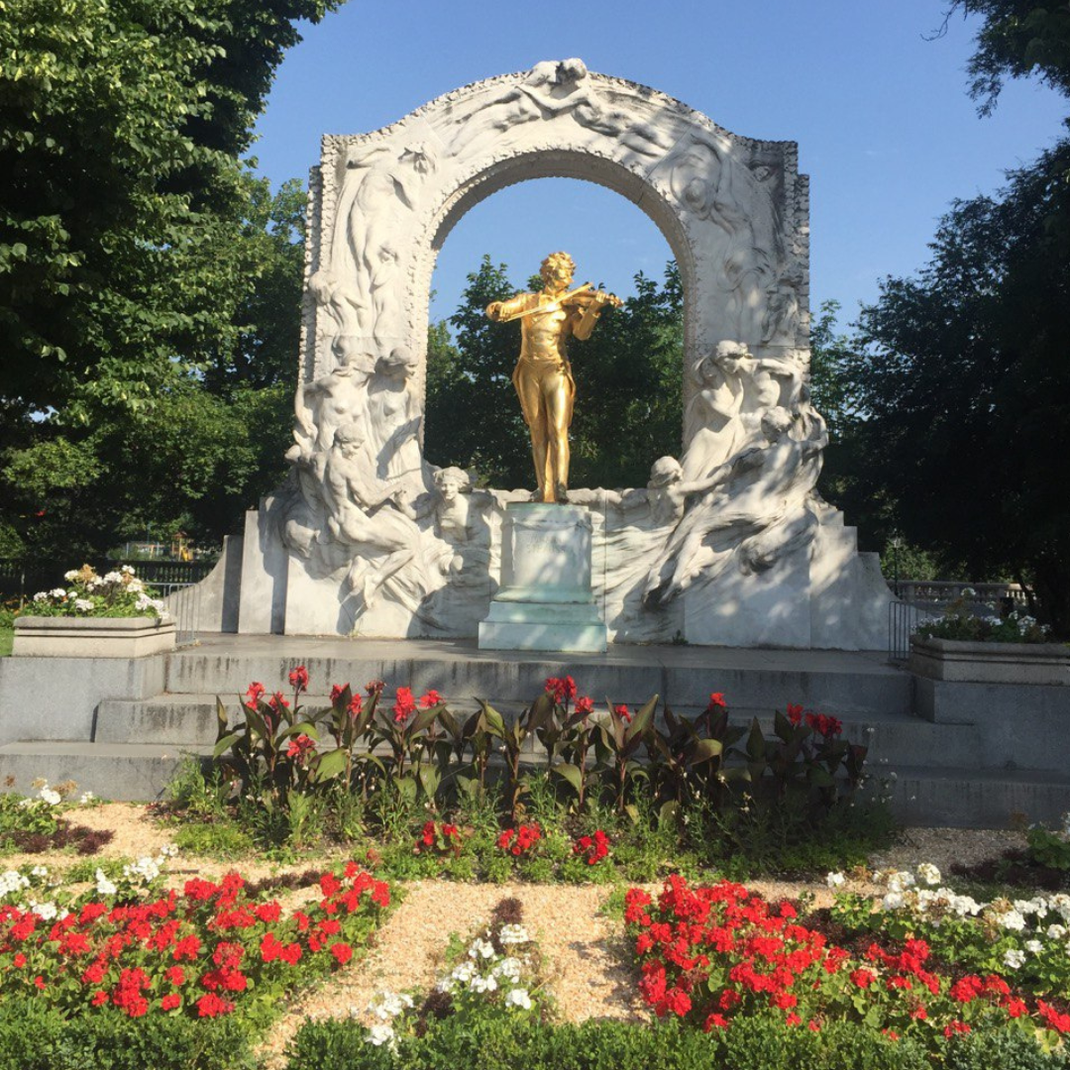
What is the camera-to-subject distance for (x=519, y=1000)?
11.0 ft

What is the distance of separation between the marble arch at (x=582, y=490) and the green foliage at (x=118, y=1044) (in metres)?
8.02

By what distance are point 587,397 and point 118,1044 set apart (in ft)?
64.1

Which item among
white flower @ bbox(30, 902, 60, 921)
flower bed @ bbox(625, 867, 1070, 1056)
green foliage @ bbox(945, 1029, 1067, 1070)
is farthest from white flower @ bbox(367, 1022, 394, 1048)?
green foliage @ bbox(945, 1029, 1067, 1070)

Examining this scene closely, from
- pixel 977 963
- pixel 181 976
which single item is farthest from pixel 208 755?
pixel 977 963

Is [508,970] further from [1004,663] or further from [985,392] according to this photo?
[985,392]

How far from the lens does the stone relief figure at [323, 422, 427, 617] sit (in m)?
11.1

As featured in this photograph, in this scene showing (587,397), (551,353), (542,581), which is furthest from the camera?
(587,397)

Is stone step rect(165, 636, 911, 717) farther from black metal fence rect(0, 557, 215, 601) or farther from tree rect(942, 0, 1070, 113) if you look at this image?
black metal fence rect(0, 557, 215, 601)

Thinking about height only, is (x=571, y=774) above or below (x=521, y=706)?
below

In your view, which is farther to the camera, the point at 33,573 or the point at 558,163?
the point at 33,573

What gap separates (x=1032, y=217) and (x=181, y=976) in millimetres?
17202

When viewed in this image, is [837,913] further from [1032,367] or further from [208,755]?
[1032,367]

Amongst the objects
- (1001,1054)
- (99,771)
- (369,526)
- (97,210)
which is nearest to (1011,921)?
(1001,1054)

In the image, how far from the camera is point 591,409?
22.1 m
